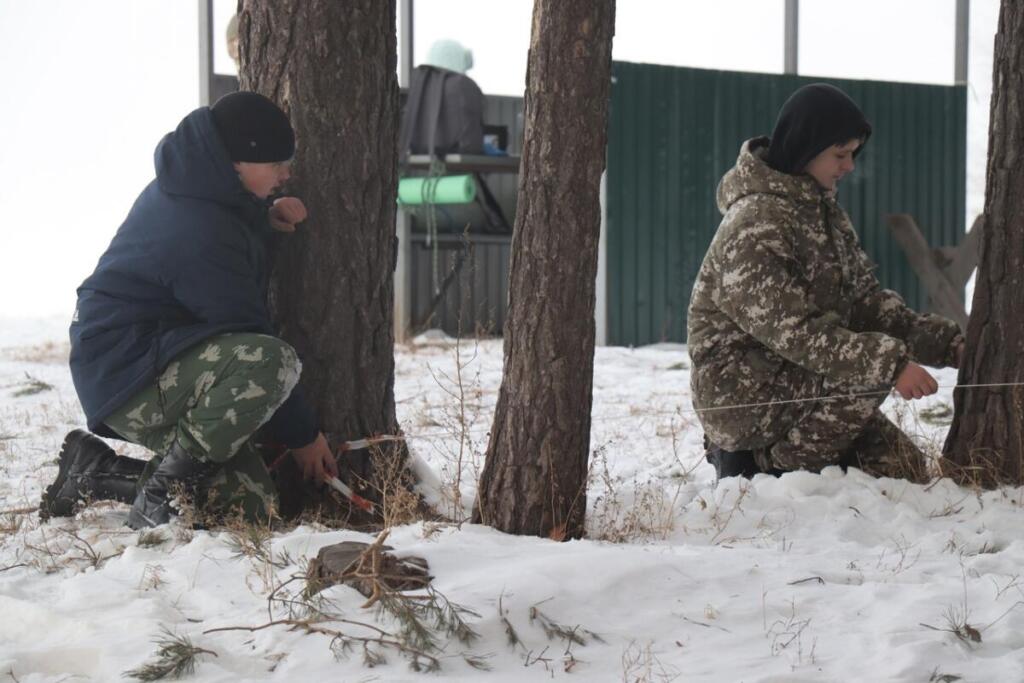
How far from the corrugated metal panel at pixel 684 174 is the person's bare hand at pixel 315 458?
21.9 ft

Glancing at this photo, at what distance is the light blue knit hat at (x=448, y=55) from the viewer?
34.3ft

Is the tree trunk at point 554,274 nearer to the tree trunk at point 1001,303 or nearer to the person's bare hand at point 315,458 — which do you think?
the person's bare hand at point 315,458

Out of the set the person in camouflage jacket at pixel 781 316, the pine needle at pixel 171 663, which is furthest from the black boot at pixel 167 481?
the person in camouflage jacket at pixel 781 316

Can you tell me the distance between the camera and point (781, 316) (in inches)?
157

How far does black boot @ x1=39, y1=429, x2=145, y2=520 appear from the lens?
4039 millimetres

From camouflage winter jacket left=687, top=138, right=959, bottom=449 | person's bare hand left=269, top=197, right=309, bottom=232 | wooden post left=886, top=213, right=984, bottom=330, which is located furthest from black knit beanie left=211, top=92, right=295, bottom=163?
wooden post left=886, top=213, right=984, bottom=330

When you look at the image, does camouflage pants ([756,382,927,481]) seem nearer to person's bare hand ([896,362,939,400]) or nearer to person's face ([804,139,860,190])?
person's bare hand ([896,362,939,400])

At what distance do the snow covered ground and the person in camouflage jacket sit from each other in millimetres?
201

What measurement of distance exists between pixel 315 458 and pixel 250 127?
1.06 meters

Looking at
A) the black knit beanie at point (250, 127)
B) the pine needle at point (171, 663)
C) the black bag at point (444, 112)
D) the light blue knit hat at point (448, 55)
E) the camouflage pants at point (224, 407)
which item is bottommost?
the pine needle at point (171, 663)

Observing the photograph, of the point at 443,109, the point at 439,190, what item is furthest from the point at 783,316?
the point at 443,109

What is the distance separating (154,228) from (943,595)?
245 centimetres

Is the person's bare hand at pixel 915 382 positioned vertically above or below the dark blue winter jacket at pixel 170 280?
below

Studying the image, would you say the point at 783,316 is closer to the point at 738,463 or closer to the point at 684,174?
the point at 738,463
